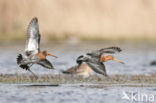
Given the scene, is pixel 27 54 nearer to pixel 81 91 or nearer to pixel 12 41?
pixel 81 91

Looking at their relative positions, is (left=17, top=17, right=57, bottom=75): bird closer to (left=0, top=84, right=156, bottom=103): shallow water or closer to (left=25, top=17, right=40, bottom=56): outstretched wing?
(left=25, top=17, right=40, bottom=56): outstretched wing

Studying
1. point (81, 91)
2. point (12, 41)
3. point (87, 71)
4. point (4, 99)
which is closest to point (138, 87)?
point (81, 91)

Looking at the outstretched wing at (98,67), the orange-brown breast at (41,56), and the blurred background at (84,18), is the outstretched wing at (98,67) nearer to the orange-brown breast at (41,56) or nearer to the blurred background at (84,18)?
the orange-brown breast at (41,56)

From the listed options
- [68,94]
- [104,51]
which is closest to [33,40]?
[104,51]

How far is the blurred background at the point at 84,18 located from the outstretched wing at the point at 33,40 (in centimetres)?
4209

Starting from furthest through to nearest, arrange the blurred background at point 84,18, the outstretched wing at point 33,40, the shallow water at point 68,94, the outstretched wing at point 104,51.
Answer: the blurred background at point 84,18 < the outstretched wing at point 33,40 < the outstretched wing at point 104,51 < the shallow water at point 68,94

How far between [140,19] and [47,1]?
47.3 ft

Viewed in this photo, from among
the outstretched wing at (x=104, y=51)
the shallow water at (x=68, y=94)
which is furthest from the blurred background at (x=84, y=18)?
the shallow water at (x=68, y=94)

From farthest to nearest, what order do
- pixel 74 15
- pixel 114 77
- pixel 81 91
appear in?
pixel 74 15, pixel 114 77, pixel 81 91

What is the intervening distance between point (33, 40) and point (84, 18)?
52.1 metres

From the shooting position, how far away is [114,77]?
17.2 meters

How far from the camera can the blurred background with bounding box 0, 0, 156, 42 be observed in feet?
199

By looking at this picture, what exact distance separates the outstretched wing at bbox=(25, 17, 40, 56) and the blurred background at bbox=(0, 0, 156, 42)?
42093mm

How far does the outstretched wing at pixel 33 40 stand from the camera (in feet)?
51.3
